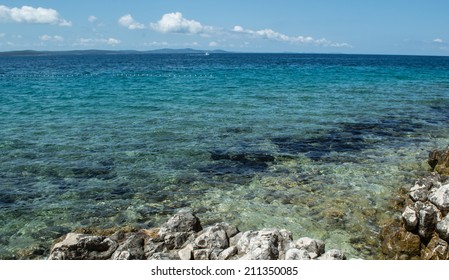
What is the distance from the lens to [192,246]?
31.3 ft

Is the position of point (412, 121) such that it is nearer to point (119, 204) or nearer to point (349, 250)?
point (349, 250)

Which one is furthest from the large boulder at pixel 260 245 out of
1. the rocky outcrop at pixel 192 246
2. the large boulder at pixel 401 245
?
the large boulder at pixel 401 245

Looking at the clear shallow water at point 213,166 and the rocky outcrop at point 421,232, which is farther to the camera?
the clear shallow water at point 213,166

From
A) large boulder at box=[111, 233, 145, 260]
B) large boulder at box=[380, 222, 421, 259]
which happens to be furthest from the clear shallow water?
large boulder at box=[111, 233, 145, 260]

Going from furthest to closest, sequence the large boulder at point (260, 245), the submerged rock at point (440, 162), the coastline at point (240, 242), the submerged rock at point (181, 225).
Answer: the submerged rock at point (440, 162) < the submerged rock at point (181, 225) < the coastline at point (240, 242) < the large boulder at point (260, 245)

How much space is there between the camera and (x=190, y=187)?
49.4ft

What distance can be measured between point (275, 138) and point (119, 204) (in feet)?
37.4

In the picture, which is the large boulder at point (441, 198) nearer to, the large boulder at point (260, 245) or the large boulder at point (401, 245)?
the large boulder at point (401, 245)

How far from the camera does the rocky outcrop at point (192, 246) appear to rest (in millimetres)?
8890

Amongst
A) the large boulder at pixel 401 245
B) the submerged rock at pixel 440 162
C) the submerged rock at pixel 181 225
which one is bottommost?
the large boulder at pixel 401 245

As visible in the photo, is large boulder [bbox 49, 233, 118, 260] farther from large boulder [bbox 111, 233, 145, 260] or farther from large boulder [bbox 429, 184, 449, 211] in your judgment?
large boulder [bbox 429, 184, 449, 211]

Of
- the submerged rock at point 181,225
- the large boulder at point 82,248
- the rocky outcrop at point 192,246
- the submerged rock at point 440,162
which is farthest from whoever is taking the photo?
→ the submerged rock at point 440,162

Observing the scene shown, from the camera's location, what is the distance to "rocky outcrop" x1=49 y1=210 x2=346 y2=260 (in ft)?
29.2

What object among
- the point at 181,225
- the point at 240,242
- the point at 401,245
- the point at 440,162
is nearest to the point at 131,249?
the point at 181,225
